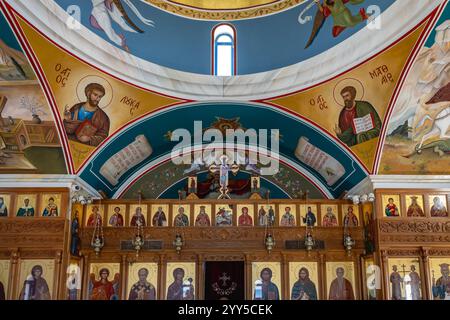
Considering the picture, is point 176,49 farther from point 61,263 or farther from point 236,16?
point 61,263

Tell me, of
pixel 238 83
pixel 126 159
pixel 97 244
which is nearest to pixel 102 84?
pixel 126 159

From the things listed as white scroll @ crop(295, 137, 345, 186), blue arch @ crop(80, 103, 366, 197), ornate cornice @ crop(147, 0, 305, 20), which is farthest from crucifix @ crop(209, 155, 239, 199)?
ornate cornice @ crop(147, 0, 305, 20)

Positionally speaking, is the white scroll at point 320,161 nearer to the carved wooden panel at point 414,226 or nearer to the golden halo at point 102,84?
the carved wooden panel at point 414,226

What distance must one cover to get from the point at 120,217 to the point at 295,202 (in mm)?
5413

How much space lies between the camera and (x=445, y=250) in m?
14.0

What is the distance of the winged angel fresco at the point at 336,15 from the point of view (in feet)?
41.6

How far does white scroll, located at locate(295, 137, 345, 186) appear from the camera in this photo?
15961 millimetres

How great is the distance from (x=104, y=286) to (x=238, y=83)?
23.4 ft

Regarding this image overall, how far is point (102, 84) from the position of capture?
1364 cm

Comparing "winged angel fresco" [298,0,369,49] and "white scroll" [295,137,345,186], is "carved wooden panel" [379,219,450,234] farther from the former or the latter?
"winged angel fresco" [298,0,369,49]

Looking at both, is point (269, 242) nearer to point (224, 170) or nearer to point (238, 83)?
point (224, 170)

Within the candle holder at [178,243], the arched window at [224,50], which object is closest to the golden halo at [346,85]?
the arched window at [224,50]

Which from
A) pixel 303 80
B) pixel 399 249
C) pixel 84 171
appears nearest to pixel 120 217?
pixel 84 171

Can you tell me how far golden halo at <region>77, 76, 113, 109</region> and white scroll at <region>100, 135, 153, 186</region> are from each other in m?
2.08
